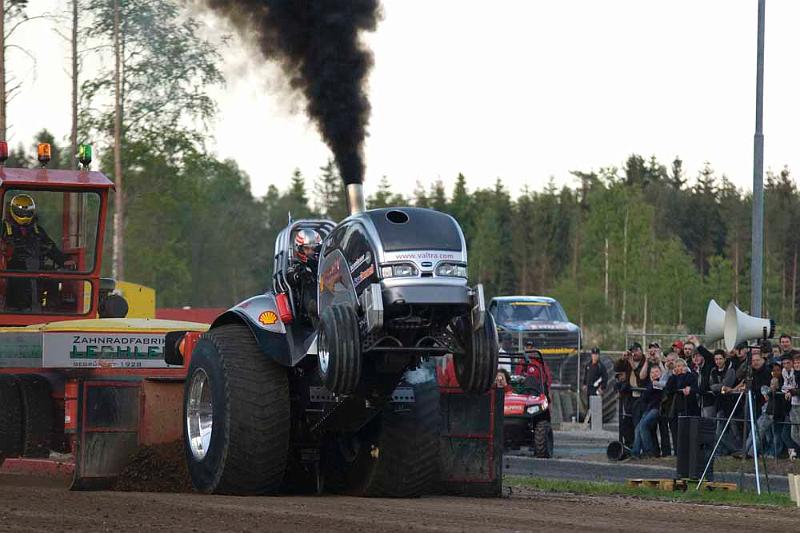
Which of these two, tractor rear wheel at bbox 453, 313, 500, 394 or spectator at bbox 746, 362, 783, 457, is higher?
tractor rear wheel at bbox 453, 313, 500, 394

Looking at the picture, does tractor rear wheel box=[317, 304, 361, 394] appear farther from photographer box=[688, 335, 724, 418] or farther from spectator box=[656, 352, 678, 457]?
spectator box=[656, 352, 678, 457]

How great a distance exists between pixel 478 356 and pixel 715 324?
7639 millimetres

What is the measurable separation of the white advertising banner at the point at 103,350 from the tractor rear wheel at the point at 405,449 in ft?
12.0

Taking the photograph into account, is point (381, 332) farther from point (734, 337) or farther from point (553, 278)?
point (553, 278)

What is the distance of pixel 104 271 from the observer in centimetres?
6106

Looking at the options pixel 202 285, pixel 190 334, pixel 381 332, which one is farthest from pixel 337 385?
pixel 202 285

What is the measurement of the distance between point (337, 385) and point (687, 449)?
309 inches

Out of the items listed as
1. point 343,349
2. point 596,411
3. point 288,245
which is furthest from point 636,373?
point 343,349

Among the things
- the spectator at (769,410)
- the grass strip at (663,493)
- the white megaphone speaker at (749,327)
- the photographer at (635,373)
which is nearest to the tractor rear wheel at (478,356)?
the grass strip at (663,493)

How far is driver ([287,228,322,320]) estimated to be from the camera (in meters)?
12.3

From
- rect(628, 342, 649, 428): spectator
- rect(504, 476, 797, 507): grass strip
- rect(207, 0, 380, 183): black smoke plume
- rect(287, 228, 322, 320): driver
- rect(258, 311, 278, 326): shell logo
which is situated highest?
rect(207, 0, 380, 183): black smoke plume

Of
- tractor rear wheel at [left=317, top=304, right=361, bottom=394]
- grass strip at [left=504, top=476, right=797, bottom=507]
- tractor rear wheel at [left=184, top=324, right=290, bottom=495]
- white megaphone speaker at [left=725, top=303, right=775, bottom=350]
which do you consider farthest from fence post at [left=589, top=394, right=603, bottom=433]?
tractor rear wheel at [left=317, top=304, right=361, bottom=394]

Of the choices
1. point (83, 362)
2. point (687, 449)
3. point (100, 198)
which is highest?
point (100, 198)

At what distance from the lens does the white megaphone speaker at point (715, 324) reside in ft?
59.2
